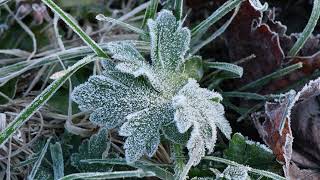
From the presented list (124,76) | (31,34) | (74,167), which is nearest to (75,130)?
(74,167)

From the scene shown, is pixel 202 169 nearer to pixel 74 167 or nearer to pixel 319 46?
pixel 74 167

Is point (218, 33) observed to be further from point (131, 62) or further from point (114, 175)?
point (114, 175)

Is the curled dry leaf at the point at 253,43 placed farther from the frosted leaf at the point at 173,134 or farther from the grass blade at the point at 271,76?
the frosted leaf at the point at 173,134

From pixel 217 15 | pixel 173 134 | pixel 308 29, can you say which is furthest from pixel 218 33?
pixel 173 134

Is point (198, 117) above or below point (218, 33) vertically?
below

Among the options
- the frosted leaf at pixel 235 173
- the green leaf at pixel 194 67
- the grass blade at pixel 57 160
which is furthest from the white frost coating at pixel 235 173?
the grass blade at pixel 57 160

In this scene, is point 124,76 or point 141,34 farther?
point 141,34
